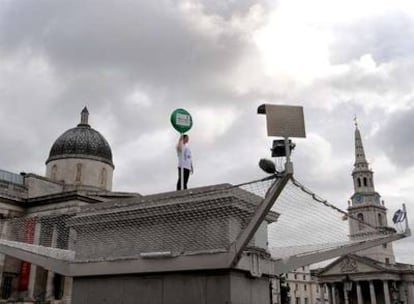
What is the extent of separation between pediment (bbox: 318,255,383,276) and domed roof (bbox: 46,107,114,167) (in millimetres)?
56825

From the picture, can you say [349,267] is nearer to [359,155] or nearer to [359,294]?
[359,294]

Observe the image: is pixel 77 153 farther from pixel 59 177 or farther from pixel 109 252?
pixel 109 252

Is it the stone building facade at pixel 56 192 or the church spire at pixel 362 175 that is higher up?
the church spire at pixel 362 175

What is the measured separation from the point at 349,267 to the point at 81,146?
63.6 metres

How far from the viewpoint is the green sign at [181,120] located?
10570 mm

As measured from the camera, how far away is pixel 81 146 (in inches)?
2564

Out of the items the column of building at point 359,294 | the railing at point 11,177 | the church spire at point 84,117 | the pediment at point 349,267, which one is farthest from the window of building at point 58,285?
the column of building at point 359,294

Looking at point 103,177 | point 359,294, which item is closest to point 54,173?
point 103,177

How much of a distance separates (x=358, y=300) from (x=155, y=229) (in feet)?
323

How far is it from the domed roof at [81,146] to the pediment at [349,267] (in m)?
56.8

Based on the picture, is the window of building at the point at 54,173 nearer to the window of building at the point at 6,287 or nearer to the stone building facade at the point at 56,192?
the stone building facade at the point at 56,192

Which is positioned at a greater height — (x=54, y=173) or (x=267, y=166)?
(x=54, y=173)

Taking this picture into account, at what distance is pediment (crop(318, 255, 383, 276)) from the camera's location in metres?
96.6

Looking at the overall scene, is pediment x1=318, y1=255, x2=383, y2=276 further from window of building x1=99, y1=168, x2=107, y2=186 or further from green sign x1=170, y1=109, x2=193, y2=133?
green sign x1=170, y1=109, x2=193, y2=133
